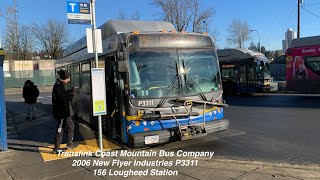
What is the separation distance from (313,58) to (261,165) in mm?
14916

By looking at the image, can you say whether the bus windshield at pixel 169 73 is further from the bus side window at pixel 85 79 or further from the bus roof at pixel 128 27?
the bus side window at pixel 85 79

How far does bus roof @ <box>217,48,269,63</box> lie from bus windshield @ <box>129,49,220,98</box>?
1644 centimetres

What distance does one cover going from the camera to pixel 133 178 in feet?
19.3

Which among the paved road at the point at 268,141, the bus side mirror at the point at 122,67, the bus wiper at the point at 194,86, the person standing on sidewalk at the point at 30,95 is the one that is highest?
the bus side mirror at the point at 122,67

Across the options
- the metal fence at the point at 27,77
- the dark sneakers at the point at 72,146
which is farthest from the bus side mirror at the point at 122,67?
the metal fence at the point at 27,77

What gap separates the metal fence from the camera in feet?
158

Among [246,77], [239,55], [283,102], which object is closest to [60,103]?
[283,102]

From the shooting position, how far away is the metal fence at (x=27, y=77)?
158 ft

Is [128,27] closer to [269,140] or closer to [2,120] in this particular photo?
[2,120]

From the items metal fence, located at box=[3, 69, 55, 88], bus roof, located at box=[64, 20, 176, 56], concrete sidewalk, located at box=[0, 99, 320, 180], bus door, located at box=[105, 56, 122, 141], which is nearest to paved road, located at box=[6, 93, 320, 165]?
concrete sidewalk, located at box=[0, 99, 320, 180]

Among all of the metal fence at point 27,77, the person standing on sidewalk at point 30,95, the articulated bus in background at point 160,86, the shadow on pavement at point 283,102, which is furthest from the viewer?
the metal fence at point 27,77

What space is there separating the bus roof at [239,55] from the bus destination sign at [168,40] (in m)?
16.2

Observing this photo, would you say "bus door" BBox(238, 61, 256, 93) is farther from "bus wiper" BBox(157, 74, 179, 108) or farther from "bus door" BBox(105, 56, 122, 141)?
"bus wiper" BBox(157, 74, 179, 108)

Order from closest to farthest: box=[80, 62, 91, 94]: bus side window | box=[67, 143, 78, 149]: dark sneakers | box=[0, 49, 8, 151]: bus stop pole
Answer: box=[0, 49, 8, 151]: bus stop pole
box=[67, 143, 78, 149]: dark sneakers
box=[80, 62, 91, 94]: bus side window
